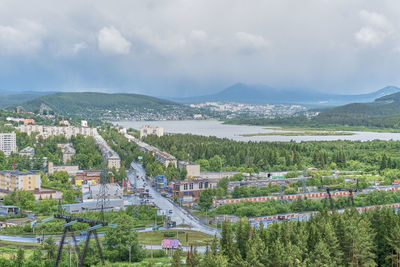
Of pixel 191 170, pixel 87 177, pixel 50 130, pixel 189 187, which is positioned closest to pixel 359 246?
pixel 189 187

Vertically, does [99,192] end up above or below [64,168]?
below

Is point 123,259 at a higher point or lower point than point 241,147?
lower

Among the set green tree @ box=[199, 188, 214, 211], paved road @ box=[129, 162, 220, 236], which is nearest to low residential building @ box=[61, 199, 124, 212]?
paved road @ box=[129, 162, 220, 236]

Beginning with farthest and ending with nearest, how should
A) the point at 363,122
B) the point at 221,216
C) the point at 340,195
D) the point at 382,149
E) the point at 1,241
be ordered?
the point at 363,122 → the point at 382,149 → the point at 340,195 → the point at 221,216 → the point at 1,241

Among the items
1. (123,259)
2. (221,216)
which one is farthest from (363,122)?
(123,259)

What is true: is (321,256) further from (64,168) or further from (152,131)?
(152,131)

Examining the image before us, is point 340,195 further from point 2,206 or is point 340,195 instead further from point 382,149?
point 382,149
